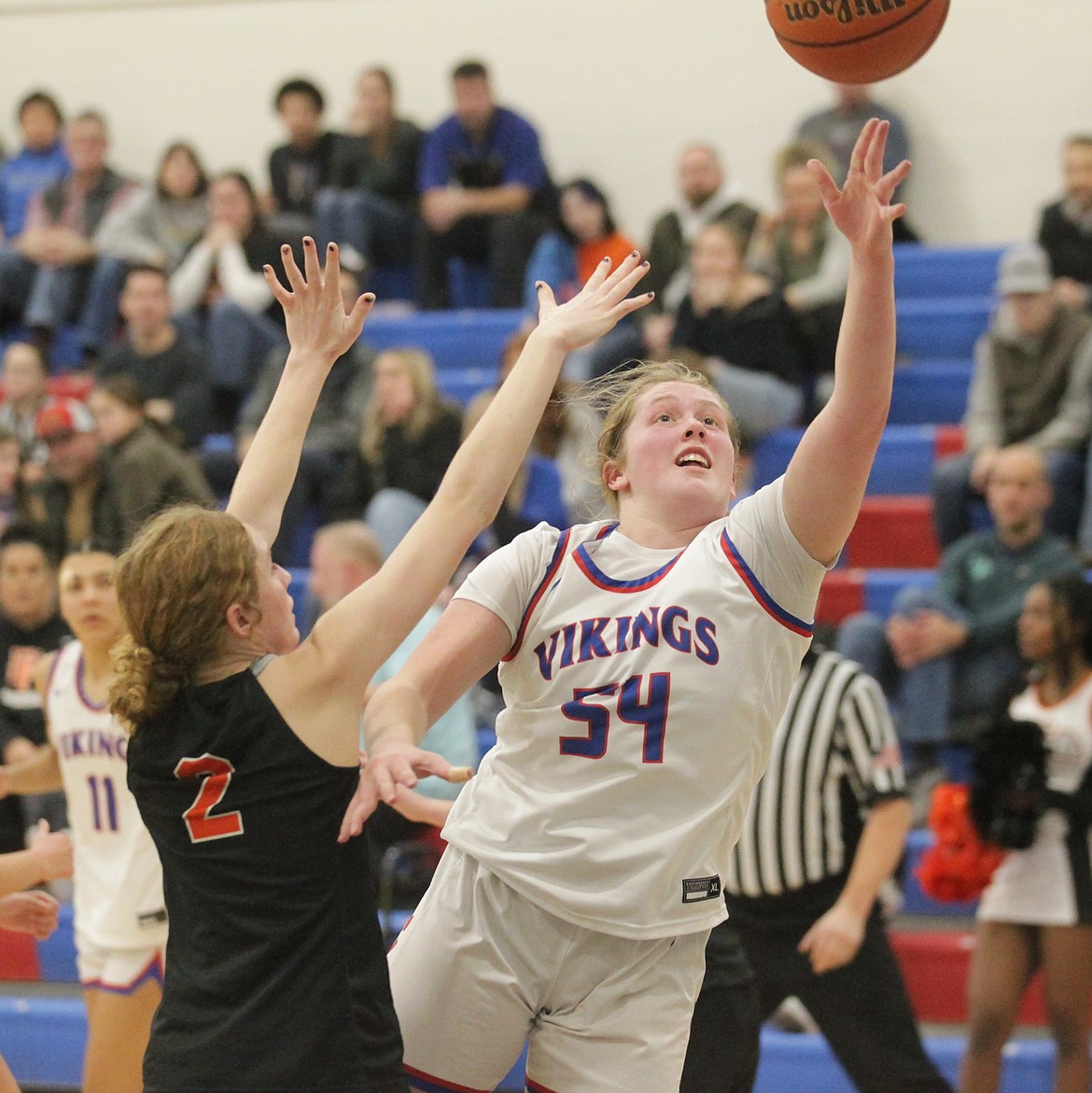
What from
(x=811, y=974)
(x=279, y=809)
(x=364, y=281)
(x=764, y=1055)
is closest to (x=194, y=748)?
(x=279, y=809)

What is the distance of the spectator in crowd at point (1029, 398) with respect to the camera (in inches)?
267

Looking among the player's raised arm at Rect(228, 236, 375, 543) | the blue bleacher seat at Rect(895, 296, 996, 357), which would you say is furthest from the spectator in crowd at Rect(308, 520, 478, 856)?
the blue bleacher seat at Rect(895, 296, 996, 357)

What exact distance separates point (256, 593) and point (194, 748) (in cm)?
25

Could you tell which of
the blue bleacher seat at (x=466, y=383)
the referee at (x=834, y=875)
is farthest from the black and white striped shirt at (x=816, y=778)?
the blue bleacher seat at (x=466, y=383)

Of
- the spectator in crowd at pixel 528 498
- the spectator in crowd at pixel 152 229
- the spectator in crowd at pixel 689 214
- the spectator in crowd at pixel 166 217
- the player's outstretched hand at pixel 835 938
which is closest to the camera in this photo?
the player's outstretched hand at pixel 835 938

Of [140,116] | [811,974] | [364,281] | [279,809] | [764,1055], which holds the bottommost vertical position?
[764,1055]

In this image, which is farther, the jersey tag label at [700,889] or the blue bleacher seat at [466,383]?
the blue bleacher seat at [466,383]

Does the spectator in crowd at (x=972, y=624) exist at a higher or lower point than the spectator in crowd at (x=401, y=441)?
lower

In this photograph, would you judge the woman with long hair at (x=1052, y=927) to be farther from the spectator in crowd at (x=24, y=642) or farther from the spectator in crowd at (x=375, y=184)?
the spectator in crowd at (x=375, y=184)

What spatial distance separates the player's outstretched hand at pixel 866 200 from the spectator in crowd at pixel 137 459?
4.85 m

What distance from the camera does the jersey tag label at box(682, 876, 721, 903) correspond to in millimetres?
2725

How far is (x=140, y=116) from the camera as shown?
1177cm

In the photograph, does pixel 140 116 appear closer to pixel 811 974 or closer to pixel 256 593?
pixel 811 974

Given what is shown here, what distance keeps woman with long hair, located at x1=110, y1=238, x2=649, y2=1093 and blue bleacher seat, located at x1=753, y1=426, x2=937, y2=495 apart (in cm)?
532
